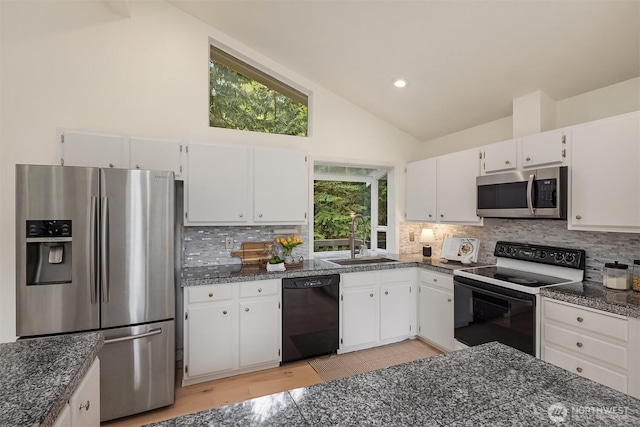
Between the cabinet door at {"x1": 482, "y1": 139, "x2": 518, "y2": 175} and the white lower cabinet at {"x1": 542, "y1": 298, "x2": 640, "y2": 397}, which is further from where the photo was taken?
the cabinet door at {"x1": 482, "y1": 139, "x2": 518, "y2": 175}

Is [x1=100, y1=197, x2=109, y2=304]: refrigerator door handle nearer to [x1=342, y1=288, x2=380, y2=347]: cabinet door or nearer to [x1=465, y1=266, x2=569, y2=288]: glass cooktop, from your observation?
[x1=342, y1=288, x2=380, y2=347]: cabinet door

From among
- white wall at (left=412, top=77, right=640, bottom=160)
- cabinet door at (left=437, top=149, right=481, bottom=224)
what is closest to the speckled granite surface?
cabinet door at (left=437, top=149, right=481, bottom=224)

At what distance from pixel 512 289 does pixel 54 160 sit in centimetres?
385

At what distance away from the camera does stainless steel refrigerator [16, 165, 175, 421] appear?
6.48 feet

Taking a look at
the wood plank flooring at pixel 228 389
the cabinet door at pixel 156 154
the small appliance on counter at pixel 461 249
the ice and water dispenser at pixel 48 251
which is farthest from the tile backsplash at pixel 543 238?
the ice and water dispenser at pixel 48 251

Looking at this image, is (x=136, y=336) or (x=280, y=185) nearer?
(x=136, y=336)

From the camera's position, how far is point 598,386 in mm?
944

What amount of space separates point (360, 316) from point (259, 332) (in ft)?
3.45

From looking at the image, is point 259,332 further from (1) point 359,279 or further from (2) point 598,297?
(2) point 598,297

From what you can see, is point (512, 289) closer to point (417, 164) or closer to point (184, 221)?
point (417, 164)

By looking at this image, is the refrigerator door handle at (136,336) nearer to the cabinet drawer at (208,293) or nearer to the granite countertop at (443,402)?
the cabinet drawer at (208,293)

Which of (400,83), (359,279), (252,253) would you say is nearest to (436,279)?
(359,279)

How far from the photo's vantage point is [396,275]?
337 cm

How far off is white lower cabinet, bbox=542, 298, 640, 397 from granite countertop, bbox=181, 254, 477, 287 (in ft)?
3.10
